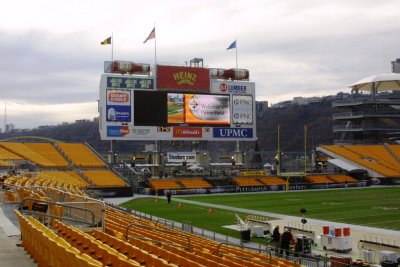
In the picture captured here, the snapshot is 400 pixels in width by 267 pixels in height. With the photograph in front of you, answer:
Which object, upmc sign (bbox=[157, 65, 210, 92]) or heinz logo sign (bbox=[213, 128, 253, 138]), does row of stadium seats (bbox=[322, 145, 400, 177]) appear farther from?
upmc sign (bbox=[157, 65, 210, 92])

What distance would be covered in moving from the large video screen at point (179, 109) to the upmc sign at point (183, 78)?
90 cm

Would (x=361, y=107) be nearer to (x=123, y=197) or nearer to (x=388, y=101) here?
(x=388, y=101)

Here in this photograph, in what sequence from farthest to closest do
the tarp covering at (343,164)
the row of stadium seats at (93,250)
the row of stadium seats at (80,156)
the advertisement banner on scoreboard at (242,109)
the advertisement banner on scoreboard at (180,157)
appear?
the tarp covering at (343,164) → the advertisement banner on scoreboard at (180,157) → the advertisement banner on scoreboard at (242,109) → the row of stadium seats at (80,156) → the row of stadium seats at (93,250)

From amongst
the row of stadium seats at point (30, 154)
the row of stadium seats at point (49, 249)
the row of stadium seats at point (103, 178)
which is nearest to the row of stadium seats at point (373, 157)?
the row of stadium seats at point (103, 178)

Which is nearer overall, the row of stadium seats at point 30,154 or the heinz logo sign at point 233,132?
the row of stadium seats at point 30,154

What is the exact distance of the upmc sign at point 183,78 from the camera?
5428 cm

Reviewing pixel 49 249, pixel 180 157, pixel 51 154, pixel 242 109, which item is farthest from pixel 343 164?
pixel 49 249

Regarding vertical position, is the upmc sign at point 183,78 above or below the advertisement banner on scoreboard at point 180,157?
above

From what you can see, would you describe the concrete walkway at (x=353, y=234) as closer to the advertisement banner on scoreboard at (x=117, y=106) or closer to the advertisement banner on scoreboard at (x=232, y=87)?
the advertisement banner on scoreboard at (x=117, y=106)

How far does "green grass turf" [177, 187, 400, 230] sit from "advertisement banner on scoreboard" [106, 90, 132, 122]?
11.5 metres

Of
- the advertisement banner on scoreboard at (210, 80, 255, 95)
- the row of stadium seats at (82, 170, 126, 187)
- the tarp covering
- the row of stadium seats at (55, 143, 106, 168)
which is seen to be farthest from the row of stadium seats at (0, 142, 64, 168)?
the tarp covering

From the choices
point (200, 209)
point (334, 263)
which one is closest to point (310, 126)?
point (200, 209)

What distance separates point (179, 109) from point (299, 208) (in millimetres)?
20172

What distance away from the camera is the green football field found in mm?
31203
